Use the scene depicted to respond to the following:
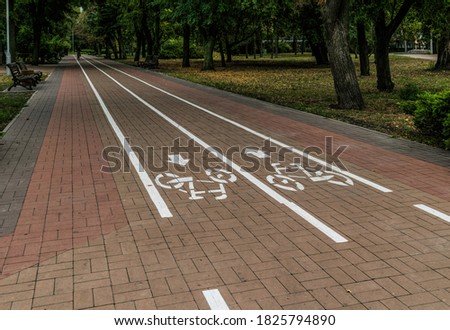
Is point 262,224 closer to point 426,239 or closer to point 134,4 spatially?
point 426,239

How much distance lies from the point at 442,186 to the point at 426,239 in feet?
7.69

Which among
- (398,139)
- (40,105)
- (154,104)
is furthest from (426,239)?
(40,105)

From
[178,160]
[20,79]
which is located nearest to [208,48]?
[20,79]

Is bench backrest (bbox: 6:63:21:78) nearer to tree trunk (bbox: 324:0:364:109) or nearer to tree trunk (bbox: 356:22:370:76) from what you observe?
tree trunk (bbox: 324:0:364:109)

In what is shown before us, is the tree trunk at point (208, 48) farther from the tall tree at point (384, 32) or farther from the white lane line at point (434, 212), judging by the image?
the white lane line at point (434, 212)

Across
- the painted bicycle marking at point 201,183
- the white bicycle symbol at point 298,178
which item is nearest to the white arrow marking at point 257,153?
the white bicycle symbol at point 298,178

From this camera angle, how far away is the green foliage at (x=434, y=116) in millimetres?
10211

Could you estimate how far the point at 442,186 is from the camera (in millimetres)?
7586

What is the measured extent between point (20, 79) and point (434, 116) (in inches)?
738

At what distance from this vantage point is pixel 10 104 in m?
17.5

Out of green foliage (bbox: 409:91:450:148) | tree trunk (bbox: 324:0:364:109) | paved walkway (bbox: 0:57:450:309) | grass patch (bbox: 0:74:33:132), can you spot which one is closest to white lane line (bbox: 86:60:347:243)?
paved walkway (bbox: 0:57:450:309)

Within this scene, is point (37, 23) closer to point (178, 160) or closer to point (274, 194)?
point (178, 160)

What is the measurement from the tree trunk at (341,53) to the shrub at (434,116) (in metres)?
4.54

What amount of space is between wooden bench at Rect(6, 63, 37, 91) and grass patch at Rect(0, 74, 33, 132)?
831 millimetres
